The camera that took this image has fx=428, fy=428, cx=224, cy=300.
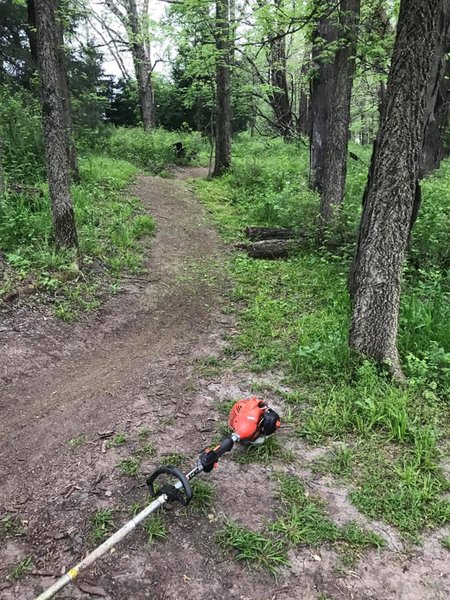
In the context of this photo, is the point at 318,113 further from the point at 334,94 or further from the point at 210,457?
the point at 210,457

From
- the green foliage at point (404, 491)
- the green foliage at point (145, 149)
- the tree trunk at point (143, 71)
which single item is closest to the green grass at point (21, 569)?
the green foliage at point (404, 491)

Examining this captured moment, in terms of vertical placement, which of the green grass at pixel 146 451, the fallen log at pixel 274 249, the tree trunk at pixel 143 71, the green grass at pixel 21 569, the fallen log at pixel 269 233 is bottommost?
the green grass at pixel 21 569

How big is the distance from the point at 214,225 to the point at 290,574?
8.73 m

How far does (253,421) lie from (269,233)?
6.23m

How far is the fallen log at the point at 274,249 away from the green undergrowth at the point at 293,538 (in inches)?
235

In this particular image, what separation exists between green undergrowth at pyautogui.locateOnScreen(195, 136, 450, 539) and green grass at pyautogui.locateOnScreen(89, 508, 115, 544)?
1771 mm

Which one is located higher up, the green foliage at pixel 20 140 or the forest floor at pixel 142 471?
the green foliage at pixel 20 140

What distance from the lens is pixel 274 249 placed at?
339 inches

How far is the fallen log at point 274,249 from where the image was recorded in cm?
862

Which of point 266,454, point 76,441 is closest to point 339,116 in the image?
point 266,454

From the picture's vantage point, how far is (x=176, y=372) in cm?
507

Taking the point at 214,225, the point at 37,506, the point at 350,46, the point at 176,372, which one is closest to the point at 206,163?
the point at 214,225

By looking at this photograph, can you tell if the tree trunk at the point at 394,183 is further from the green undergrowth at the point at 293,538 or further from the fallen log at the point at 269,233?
the fallen log at the point at 269,233

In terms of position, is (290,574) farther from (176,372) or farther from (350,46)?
(350,46)
